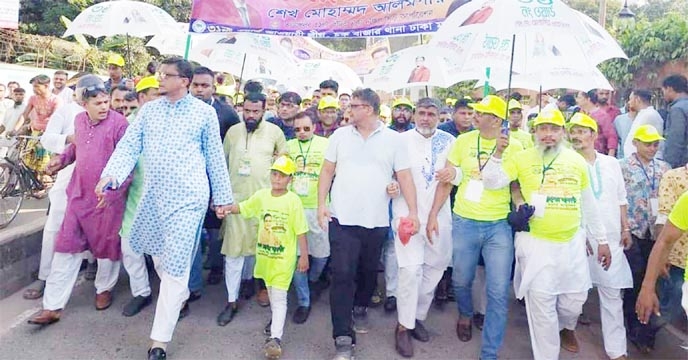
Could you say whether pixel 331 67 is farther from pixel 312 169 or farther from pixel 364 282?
pixel 364 282

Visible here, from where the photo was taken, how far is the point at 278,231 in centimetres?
428

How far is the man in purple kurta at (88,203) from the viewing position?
4.41 m

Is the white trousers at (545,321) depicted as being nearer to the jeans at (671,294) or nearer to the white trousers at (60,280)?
the jeans at (671,294)

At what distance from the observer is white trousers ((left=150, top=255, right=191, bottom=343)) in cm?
380

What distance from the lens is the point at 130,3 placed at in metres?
7.17

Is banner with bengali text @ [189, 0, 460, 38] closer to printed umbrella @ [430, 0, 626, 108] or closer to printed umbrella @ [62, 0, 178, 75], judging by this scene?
printed umbrella @ [430, 0, 626, 108]

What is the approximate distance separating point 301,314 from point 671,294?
2.99 metres

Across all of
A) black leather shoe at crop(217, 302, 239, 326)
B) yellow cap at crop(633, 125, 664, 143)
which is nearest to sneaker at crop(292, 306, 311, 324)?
black leather shoe at crop(217, 302, 239, 326)

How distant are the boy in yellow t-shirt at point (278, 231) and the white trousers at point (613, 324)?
2.29 meters

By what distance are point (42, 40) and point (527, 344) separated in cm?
1843

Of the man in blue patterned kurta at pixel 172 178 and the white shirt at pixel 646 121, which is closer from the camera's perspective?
the man in blue patterned kurta at pixel 172 178

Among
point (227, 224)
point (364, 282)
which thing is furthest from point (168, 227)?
point (364, 282)

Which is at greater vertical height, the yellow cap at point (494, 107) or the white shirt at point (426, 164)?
the yellow cap at point (494, 107)

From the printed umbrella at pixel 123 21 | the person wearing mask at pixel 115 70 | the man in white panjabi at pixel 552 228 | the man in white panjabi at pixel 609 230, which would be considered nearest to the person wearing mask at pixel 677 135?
the man in white panjabi at pixel 609 230
